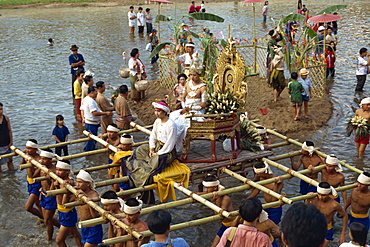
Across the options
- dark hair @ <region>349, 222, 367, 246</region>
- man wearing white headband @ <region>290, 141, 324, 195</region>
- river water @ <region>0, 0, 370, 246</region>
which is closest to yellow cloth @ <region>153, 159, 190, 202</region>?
river water @ <region>0, 0, 370, 246</region>

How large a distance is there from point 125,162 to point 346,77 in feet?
39.8

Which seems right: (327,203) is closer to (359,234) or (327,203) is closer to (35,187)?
(359,234)

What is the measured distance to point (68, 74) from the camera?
819 inches

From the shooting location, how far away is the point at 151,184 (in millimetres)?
8625

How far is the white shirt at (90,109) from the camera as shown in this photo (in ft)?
40.6

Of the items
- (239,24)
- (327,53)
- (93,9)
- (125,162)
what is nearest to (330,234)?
(125,162)

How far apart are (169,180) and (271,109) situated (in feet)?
24.2

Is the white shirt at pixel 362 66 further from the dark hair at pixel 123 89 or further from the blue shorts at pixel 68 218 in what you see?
the blue shorts at pixel 68 218

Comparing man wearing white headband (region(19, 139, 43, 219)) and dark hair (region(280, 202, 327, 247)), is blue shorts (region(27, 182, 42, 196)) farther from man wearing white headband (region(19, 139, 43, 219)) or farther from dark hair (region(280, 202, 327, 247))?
dark hair (region(280, 202, 327, 247))

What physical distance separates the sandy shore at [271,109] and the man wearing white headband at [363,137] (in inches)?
91.0

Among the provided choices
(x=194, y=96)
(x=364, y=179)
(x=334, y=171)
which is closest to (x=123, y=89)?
(x=194, y=96)

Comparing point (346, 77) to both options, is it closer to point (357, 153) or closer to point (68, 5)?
point (357, 153)

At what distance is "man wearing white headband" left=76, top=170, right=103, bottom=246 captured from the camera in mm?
7758

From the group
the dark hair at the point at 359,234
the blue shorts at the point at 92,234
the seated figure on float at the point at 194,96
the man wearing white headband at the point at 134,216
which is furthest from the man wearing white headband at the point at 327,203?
the blue shorts at the point at 92,234
